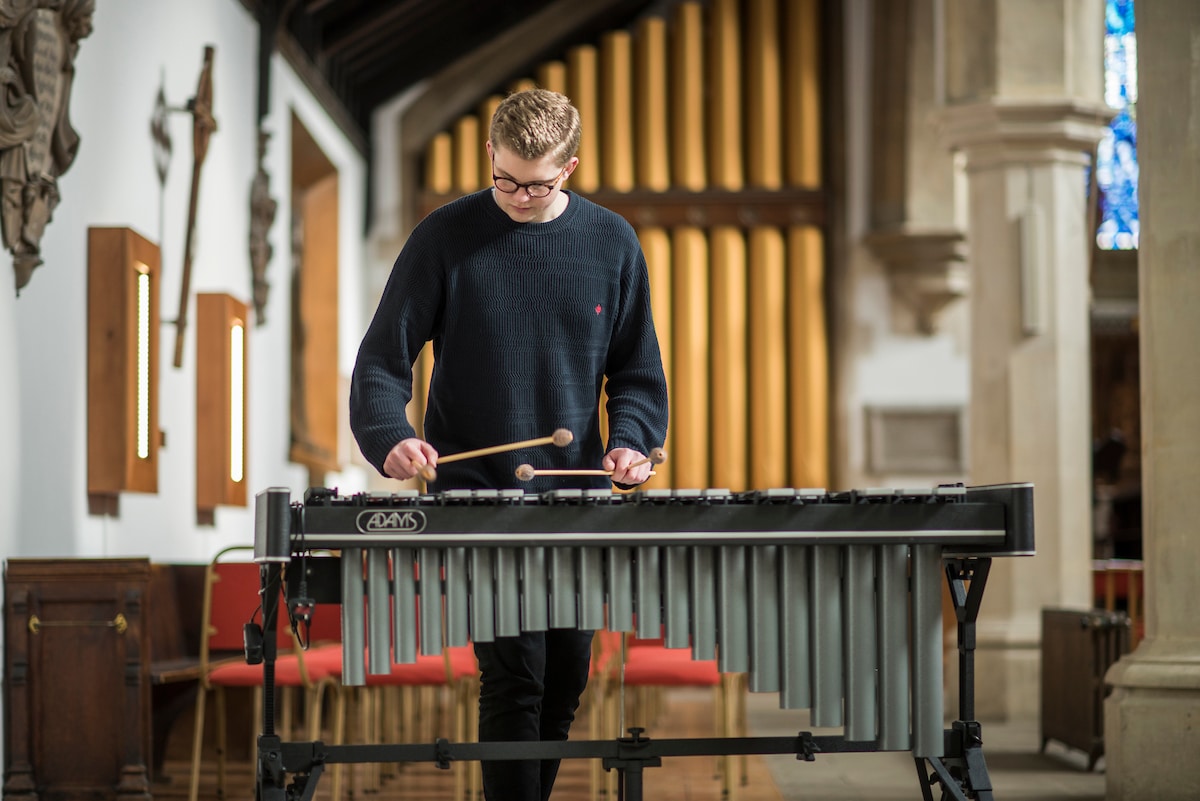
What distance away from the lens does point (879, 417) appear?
36.6ft

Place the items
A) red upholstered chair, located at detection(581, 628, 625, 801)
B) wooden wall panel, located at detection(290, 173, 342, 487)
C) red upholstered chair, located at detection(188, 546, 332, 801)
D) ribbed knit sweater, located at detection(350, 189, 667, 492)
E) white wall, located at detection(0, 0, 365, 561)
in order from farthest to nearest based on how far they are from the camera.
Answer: wooden wall panel, located at detection(290, 173, 342, 487)
red upholstered chair, located at detection(581, 628, 625, 801)
white wall, located at detection(0, 0, 365, 561)
red upholstered chair, located at detection(188, 546, 332, 801)
ribbed knit sweater, located at detection(350, 189, 667, 492)

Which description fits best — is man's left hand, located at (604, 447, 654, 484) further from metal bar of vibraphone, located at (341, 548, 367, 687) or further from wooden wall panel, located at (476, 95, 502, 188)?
wooden wall panel, located at (476, 95, 502, 188)

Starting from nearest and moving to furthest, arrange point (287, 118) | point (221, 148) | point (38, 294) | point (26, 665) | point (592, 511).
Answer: point (592, 511) < point (26, 665) < point (38, 294) < point (221, 148) < point (287, 118)

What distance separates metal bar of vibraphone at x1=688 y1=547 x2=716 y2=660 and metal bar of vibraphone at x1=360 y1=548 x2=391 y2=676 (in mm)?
568

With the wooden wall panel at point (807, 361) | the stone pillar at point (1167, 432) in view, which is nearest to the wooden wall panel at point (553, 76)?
the wooden wall panel at point (807, 361)

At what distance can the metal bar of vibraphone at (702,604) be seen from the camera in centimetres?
297

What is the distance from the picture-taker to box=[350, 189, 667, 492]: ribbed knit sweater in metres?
3.12

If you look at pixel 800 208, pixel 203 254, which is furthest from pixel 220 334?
pixel 800 208

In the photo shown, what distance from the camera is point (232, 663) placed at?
211 inches

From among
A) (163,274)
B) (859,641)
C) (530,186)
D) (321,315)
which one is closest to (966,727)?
(859,641)

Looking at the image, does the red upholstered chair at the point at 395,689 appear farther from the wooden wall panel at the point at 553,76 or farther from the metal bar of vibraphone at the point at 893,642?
the wooden wall panel at the point at 553,76

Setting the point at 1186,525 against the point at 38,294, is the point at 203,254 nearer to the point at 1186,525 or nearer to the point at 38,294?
the point at 38,294

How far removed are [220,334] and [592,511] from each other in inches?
177

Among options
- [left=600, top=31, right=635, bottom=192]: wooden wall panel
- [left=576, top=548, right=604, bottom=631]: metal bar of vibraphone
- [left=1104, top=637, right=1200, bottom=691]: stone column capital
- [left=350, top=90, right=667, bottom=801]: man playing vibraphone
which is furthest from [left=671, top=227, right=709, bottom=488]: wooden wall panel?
[left=576, top=548, right=604, bottom=631]: metal bar of vibraphone
